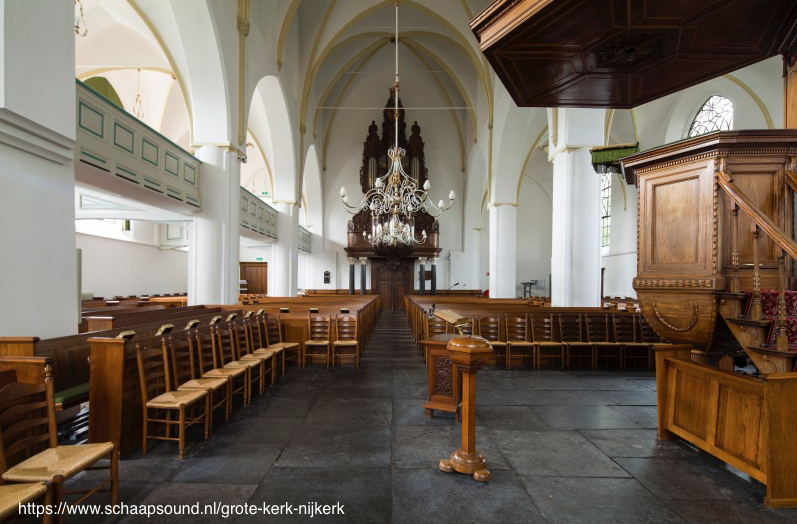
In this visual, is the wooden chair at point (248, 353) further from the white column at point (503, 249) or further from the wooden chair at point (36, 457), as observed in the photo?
the white column at point (503, 249)

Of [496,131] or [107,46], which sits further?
[496,131]

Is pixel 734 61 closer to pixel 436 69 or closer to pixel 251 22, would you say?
pixel 251 22

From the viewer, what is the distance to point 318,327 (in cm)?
703

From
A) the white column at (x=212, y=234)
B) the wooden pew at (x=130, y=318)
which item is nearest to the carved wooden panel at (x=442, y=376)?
the wooden pew at (x=130, y=318)

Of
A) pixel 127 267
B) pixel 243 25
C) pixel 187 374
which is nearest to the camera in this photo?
pixel 187 374

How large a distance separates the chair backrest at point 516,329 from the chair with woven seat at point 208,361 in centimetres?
441

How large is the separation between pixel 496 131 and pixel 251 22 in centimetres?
837

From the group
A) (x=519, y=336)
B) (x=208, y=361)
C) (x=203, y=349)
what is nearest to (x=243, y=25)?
(x=203, y=349)

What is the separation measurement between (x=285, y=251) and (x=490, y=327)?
9.59 meters

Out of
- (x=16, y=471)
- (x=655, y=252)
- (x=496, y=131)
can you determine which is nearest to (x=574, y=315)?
(x=655, y=252)

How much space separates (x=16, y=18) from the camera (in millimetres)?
3438

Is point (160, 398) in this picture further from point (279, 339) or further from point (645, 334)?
point (645, 334)

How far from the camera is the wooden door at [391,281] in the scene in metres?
20.6

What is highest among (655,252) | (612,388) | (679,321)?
(655,252)
